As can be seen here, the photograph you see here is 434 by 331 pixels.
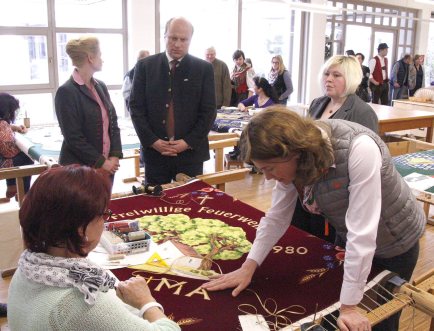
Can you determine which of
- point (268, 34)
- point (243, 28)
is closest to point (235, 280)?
point (243, 28)

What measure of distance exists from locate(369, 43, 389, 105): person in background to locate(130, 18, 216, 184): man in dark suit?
8286 mm

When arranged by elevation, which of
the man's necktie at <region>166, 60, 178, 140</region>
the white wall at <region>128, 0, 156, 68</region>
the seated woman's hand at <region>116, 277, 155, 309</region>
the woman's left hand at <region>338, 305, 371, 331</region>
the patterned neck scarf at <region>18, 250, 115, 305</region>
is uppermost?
the white wall at <region>128, 0, 156, 68</region>

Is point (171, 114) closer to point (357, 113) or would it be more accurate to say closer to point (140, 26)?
point (357, 113)

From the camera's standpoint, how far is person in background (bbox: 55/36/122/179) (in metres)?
2.62

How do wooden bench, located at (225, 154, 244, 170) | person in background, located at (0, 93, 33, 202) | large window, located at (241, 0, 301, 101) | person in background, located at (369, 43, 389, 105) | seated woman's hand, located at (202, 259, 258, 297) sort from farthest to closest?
person in background, located at (369, 43, 389, 105) → large window, located at (241, 0, 301, 101) → wooden bench, located at (225, 154, 244, 170) → person in background, located at (0, 93, 33, 202) → seated woman's hand, located at (202, 259, 258, 297)

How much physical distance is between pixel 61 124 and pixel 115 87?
220 inches

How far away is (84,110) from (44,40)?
523 cm

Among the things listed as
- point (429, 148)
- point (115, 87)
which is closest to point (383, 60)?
point (115, 87)

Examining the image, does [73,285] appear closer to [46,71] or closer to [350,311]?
[350,311]

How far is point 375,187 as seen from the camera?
124cm

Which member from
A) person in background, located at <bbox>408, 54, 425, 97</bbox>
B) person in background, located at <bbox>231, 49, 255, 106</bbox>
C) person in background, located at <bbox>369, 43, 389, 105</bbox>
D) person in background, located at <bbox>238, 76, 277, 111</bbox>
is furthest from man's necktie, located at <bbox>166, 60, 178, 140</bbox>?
person in background, located at <bbox>408, 54, 425, 97</bbox>

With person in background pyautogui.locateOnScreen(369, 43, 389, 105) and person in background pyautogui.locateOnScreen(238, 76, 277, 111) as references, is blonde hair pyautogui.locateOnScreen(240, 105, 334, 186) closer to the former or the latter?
person in background pyautogui.locateOnScreen(238, 76, 277, 111)

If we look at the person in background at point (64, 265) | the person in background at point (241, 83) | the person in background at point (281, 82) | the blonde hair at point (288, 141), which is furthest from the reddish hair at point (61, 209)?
the person in background at point (241, 83)

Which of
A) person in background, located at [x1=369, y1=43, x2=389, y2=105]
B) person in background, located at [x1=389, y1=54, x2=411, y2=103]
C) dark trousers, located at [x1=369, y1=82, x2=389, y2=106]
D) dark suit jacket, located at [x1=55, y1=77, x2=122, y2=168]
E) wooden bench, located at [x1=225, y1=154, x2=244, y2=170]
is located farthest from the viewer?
person in background, located at [x1=389, y1=54, x2=411, y2=103]
